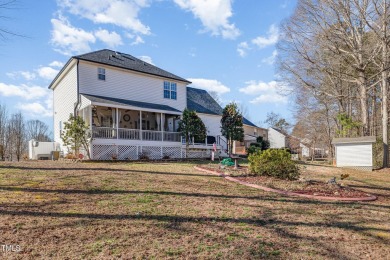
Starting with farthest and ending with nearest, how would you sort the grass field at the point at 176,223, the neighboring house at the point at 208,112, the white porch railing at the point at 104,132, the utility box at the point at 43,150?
the neighboring house at the point at 208,112, the utility box at the point at 43,150, the white porch railing at the point at 104,132, the grass field at the point at 176,223

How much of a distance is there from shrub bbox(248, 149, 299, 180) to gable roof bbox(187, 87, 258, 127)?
1460cm

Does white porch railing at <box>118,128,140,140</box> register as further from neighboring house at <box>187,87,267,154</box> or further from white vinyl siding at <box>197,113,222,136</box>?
white vinyl siding at <box>197,113,222,136</box>

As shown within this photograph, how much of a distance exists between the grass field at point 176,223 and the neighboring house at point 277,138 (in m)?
49.7

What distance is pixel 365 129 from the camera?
1922cm

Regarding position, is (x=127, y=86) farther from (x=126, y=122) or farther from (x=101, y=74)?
(x=126, y=122)

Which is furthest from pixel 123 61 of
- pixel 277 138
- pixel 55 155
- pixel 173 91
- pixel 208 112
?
pixel 277 138

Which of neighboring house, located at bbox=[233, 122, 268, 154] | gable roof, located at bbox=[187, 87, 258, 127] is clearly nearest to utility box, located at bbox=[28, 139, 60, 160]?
gable roof, located at bbox=[187, 87, 258, 127]

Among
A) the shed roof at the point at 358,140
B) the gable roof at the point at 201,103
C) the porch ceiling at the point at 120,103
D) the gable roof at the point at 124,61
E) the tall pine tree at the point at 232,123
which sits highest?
the gable roof at the point at 124,61

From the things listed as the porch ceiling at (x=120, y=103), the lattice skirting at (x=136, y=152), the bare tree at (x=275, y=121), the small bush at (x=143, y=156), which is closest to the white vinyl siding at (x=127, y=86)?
the porch ceiling at (x=120, y=103)

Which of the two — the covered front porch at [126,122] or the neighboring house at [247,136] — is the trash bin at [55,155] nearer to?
the covered front porch at [126,122]

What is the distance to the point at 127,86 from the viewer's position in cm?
2000

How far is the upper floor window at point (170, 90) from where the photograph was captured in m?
22.2

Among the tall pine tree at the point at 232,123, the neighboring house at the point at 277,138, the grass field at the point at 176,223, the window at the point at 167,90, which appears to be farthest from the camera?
the neighboring house at the point at 277,138

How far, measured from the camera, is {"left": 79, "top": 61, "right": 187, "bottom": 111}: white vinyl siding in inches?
720
